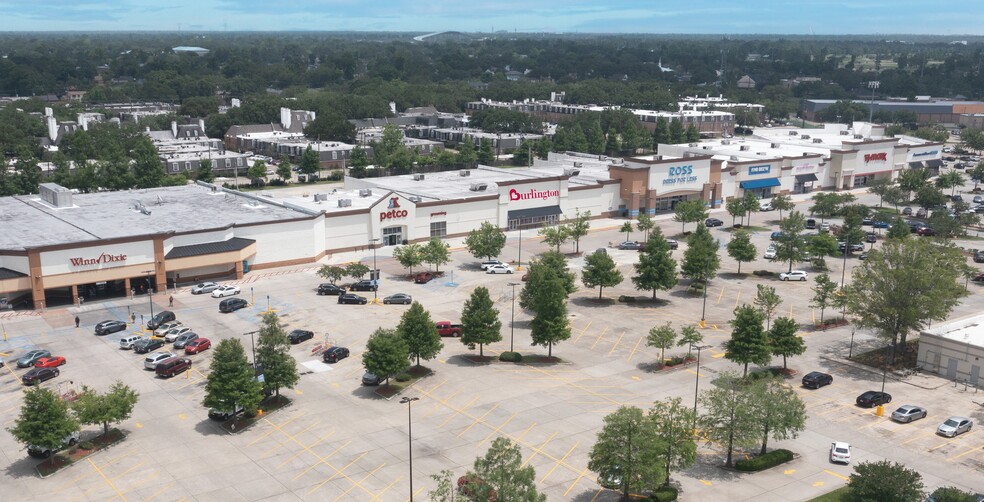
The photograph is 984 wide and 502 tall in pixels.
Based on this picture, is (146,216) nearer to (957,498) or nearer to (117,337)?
(117,337)

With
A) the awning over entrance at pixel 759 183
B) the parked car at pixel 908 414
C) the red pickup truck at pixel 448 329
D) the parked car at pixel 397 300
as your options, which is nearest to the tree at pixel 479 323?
the red pickup truck at pixel 448 329

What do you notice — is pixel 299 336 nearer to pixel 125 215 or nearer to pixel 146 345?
pixel 146 345

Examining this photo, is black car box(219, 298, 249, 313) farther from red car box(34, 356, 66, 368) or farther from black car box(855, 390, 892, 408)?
black car box(855, 390, 892, 408)

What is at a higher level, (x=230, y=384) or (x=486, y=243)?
(x=230, y=384)

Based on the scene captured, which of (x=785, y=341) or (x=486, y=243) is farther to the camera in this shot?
(x=486, y=243)

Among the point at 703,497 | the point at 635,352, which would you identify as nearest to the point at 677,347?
the point at 635,352

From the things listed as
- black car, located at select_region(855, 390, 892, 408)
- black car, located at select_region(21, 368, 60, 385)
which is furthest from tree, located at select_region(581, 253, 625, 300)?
black car, located at select_region(21, 368, 60, 385)

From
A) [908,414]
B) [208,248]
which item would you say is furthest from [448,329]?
[908,414]
